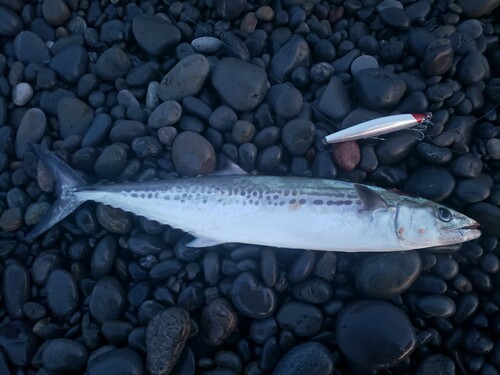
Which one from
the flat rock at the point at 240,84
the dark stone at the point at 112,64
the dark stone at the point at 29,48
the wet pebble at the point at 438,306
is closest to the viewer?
the wet pebble at the point at 438,306

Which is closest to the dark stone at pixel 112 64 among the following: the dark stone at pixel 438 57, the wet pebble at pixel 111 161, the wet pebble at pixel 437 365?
the wet pebble at pixel 111 161

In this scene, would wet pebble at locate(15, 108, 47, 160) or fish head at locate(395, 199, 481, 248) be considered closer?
fish head at locate(395, 199, 481, 248)

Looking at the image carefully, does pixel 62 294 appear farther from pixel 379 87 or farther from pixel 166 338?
pixel 379 87

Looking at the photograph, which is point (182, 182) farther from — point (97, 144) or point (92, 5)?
point (92, 5)

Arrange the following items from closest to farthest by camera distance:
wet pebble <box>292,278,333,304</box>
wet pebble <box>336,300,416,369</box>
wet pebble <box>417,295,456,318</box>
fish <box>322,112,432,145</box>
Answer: wet pebble <box>336,300,416,369</box>
wet pebble <box>417,295,456,318</box>
wet pebble <box>292,278,333,304</box>
fish <box>322,112,432,145</box>

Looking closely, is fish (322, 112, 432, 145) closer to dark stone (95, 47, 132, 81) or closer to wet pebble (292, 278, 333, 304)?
wet pebble (292, 278, 333, 304)

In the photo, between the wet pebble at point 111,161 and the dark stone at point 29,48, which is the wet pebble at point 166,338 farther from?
the dark stone at point 29,48

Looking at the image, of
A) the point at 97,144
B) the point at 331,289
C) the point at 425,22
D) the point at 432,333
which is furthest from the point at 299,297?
the point at 425,22

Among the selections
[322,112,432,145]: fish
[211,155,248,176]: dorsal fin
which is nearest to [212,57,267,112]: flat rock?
[211,155,248,176]: dorsal fin
